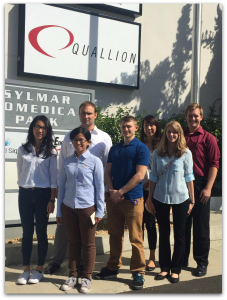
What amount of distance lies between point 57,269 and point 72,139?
5.67 ft

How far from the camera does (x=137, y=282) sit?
4.06 metres

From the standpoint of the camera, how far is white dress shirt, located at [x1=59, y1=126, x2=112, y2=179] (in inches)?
168

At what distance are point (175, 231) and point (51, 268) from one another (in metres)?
1.57

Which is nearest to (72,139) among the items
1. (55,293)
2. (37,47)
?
(55,293)

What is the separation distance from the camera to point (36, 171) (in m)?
4.05

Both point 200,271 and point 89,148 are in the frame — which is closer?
point 89,148

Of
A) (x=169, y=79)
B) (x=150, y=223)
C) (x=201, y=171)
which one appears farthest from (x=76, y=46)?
(x=150, y=223)

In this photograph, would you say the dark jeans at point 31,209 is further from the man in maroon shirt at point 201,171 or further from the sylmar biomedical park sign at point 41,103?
the man in maroon shirt at point 201,171

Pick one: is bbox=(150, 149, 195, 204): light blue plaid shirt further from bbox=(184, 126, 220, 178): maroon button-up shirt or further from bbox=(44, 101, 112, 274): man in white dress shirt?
bbox=(44, 101, 112, 274): man in white dress shirt

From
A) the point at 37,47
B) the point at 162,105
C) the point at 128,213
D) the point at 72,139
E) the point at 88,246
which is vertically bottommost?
the point at 88,246

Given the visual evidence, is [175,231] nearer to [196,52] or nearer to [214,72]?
[196,52]

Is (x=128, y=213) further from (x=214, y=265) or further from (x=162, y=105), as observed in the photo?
(x=162, y=105)

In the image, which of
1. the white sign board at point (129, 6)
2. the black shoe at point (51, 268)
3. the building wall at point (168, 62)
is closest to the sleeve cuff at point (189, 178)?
the black shoe at point (51, 268)

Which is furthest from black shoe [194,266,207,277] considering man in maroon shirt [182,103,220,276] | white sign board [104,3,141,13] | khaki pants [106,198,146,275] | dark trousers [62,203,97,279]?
white sign board [104,3,141,13]
